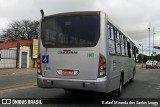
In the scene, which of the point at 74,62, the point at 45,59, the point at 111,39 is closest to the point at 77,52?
the point at 74,62

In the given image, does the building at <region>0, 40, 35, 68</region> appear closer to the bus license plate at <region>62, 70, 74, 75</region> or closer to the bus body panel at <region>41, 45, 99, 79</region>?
the bus body panel at <region>41, 45, 99, 79</region>

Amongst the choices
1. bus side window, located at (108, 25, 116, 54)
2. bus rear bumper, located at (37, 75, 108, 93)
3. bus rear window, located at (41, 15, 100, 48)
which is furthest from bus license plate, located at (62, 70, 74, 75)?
bus side window, located at (108, 25, 116, 54)

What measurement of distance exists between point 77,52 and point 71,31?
762 millimetres

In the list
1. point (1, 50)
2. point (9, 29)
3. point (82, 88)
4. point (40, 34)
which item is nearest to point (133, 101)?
point (82, 88)

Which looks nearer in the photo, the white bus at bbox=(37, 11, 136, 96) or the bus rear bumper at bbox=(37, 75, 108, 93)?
the bus rear bumper at bbox=(37, 75, 108, 93)

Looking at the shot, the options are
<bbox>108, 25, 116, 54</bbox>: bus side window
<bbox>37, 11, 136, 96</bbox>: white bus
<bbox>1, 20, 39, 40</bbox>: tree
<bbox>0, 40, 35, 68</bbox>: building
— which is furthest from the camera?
<bbox>1, 20, 39, 40</bbox>: tree

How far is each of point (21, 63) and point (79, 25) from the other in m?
29.1

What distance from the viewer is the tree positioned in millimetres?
79000

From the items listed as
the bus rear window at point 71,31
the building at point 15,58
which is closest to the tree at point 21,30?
the building at point 15,58

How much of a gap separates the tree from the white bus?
7072cm

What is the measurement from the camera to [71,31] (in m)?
8.78

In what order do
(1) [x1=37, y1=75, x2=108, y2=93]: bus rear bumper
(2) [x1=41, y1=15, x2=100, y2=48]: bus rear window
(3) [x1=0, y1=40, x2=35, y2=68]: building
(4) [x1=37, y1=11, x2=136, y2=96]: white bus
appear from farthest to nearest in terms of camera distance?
(3) [x1=0, y1=40, x2=35, y2=68]: building
(2) [x1=41, y1=15, x2=100, y2=48]: bus rear window
(4) [x1=37, y1=11, x2=136, y2=96]: white bus
(1) [x1=37, y1=75, x2=108, y2=93]: bus rear bumper

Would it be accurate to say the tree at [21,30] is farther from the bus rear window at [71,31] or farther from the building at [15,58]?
the bus rear window at [71,31]

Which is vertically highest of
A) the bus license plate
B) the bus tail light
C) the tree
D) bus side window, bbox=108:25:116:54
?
the tree
